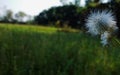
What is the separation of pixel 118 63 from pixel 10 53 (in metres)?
1.57

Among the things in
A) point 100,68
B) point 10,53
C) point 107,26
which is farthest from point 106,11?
point 10,53

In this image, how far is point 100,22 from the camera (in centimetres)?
105

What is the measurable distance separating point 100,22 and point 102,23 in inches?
1.4

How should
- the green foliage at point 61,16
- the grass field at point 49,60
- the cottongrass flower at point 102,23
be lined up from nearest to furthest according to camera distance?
the cottongrass flower at point 102,23, the grass field at point 49,60, the green foliage at point 61,16

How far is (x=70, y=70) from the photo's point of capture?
421 centimetres

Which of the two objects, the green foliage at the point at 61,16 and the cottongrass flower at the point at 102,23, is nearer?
the cottongrass flower at the point at 102,23

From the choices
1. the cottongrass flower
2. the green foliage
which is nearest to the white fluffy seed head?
the cottongrass flower

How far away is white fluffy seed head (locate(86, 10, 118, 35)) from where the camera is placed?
896mm

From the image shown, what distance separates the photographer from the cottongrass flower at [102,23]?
88 centimetres

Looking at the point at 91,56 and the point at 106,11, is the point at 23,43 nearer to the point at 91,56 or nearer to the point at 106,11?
the point at 91,56

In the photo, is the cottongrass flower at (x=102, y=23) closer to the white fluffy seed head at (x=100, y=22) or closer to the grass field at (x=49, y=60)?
the white fluffy seed head at (x=100, y=22)

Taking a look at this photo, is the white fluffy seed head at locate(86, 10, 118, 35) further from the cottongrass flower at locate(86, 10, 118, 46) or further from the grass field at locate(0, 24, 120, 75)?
the grass field at locate(0, 24, 120, 75)

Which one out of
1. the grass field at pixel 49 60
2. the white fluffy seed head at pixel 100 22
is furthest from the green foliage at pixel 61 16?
the white fluffy seed head at pixel 100 22

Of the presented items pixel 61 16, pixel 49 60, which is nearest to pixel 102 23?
pixel 49 60
